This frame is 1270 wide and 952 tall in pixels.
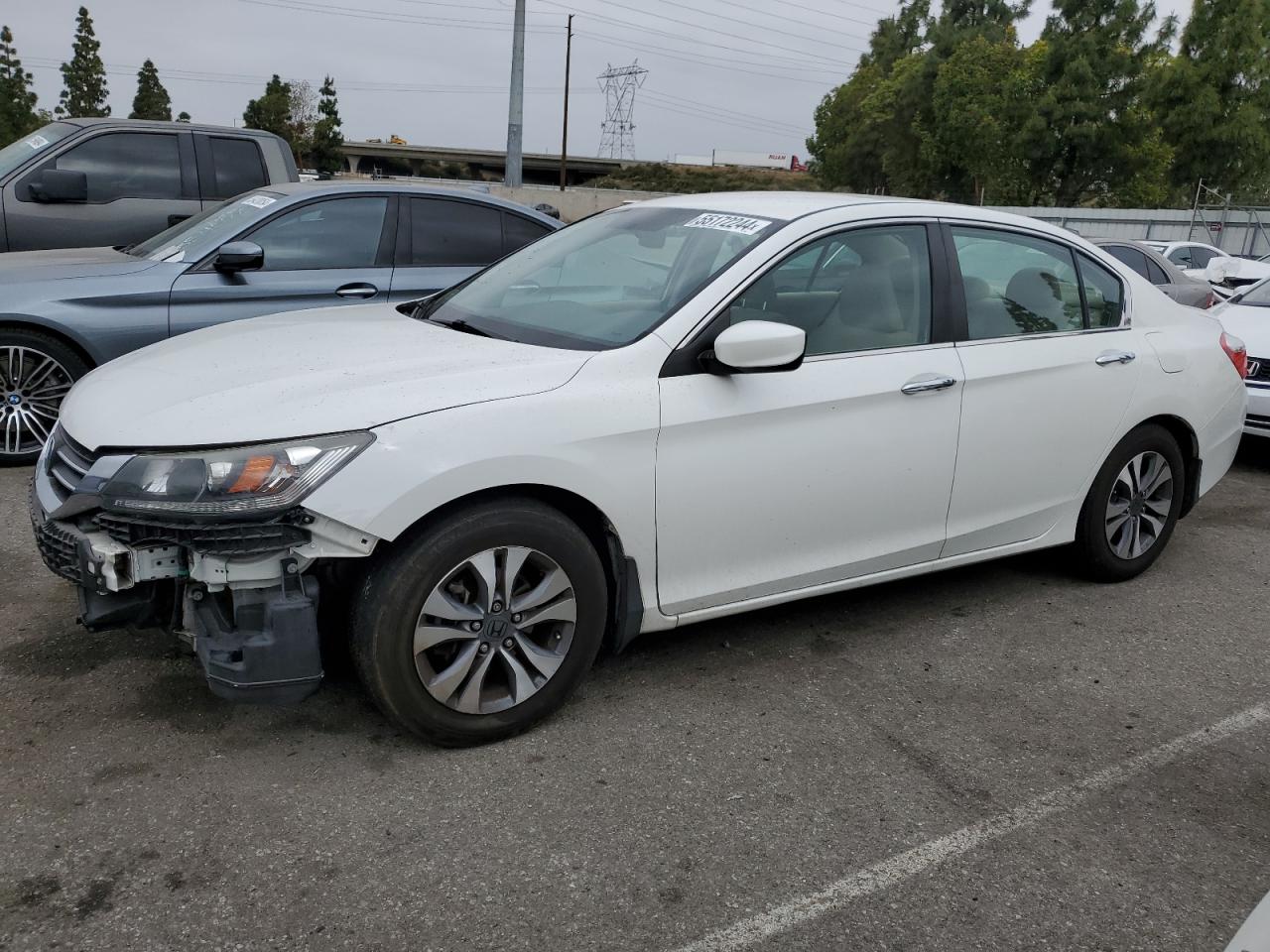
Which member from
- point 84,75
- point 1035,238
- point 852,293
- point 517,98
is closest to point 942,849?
point 852,293

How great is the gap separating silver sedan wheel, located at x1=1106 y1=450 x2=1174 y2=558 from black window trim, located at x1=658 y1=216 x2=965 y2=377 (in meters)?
1.23

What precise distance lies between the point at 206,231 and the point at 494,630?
4154 mm

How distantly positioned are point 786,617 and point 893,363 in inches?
44.2

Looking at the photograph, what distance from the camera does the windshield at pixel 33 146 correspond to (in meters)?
7.55

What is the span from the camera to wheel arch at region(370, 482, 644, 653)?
324 cm

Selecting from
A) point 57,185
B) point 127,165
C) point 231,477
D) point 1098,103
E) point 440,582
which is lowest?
point 440,582

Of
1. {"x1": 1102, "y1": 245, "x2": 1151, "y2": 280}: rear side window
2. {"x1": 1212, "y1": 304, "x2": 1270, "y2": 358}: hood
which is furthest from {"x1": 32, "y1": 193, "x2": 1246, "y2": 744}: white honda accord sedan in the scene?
{"x1": 1102, "y1": 245, "x2": 1151, "y2": 280}: rear side window

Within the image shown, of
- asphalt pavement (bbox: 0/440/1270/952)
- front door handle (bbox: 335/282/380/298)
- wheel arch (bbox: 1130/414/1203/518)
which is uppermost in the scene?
front door handle (bbox: 335/282/380/298)

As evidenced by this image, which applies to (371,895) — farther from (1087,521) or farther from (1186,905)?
(1087,521)

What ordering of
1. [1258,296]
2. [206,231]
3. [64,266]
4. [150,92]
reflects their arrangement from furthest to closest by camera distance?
[150,92] < [1258,296] < [206,231] < [64,266]

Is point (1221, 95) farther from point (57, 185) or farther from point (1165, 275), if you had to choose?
point (57, 185)

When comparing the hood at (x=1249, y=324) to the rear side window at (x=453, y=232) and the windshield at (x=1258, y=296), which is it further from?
the rear side window at (x=453, y=232)

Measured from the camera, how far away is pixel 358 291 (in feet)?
20.8

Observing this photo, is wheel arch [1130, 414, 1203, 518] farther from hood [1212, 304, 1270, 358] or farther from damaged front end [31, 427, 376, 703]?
damaged front end [31, 427, 376, 703]
